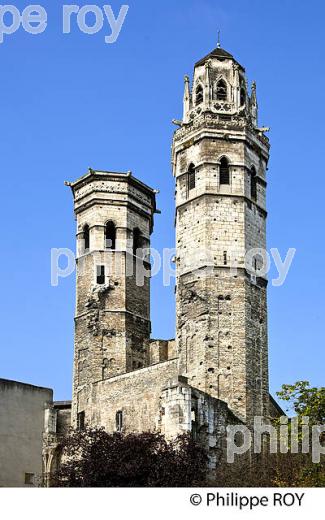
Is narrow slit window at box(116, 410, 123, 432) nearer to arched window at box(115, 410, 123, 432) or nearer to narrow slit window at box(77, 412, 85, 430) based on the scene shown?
arched window at box(115, 410, 123, 432)

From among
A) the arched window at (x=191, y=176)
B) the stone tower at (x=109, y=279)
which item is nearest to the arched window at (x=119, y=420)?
the stone tower at (x=109, y=279)

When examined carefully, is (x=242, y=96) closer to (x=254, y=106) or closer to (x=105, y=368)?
(x=254, y=106)

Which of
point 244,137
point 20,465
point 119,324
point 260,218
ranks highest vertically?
point 244,137

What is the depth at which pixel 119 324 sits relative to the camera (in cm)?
4472

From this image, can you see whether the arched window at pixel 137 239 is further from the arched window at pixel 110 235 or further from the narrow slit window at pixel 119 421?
the narrow slit window at pixel 119 421

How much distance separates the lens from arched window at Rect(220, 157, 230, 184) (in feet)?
136

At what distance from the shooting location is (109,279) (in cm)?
4534

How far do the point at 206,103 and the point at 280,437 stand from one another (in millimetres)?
14062

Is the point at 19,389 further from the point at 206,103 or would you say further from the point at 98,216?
the point at 206,103

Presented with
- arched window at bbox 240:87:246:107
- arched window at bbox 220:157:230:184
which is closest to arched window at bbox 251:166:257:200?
arched window at bbox 220:157:230:184

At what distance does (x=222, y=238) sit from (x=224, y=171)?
293cm

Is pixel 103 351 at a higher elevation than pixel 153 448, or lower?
higher

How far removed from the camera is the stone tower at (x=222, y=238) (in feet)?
128

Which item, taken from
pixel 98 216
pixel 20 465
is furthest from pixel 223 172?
pixel 20 465
